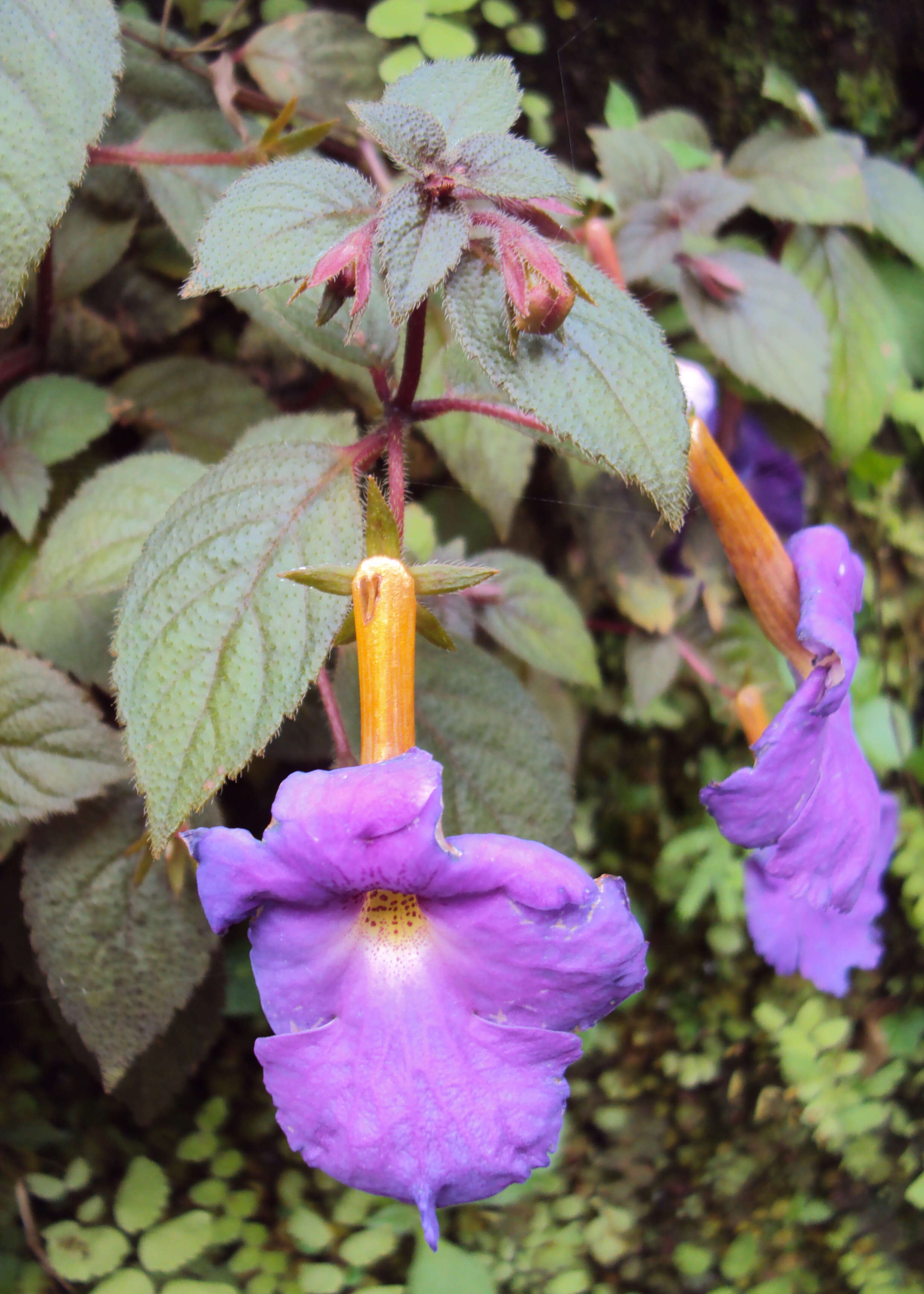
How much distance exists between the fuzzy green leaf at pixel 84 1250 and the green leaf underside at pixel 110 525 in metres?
0.59

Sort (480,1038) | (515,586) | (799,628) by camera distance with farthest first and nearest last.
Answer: (515,586)
(799,628)
(480,1038)

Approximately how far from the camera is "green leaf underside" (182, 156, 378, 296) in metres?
0.55

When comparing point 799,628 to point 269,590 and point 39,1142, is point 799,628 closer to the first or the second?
point 269,590

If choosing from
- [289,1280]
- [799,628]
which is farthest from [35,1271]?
[799,628]

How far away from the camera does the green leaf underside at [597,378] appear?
542 millimetres

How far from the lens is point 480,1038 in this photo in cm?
51

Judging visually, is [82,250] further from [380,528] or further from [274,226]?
[380,528]

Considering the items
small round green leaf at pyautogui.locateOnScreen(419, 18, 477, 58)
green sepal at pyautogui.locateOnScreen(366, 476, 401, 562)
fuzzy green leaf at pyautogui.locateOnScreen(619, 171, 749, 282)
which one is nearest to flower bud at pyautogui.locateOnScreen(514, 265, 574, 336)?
green sepal at pyautogui.locateOnScreen(366, 476, 401, 562)

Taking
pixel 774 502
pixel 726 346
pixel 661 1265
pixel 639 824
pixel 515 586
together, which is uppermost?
pixel 726 346

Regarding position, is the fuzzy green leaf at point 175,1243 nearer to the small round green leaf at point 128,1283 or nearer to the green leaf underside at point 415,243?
the small round green leaf at point 128,1283

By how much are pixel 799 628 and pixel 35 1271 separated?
0.88 meters

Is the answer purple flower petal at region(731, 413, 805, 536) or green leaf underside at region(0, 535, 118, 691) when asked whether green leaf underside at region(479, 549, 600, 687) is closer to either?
green leaf underside at region(0, 535, 118, 691)

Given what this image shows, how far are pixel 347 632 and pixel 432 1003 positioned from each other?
236mm

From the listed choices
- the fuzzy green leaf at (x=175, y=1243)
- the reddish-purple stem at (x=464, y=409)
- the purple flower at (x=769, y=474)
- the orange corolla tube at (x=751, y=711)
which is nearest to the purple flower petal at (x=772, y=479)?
the purple flower at (x=769, y=474)
